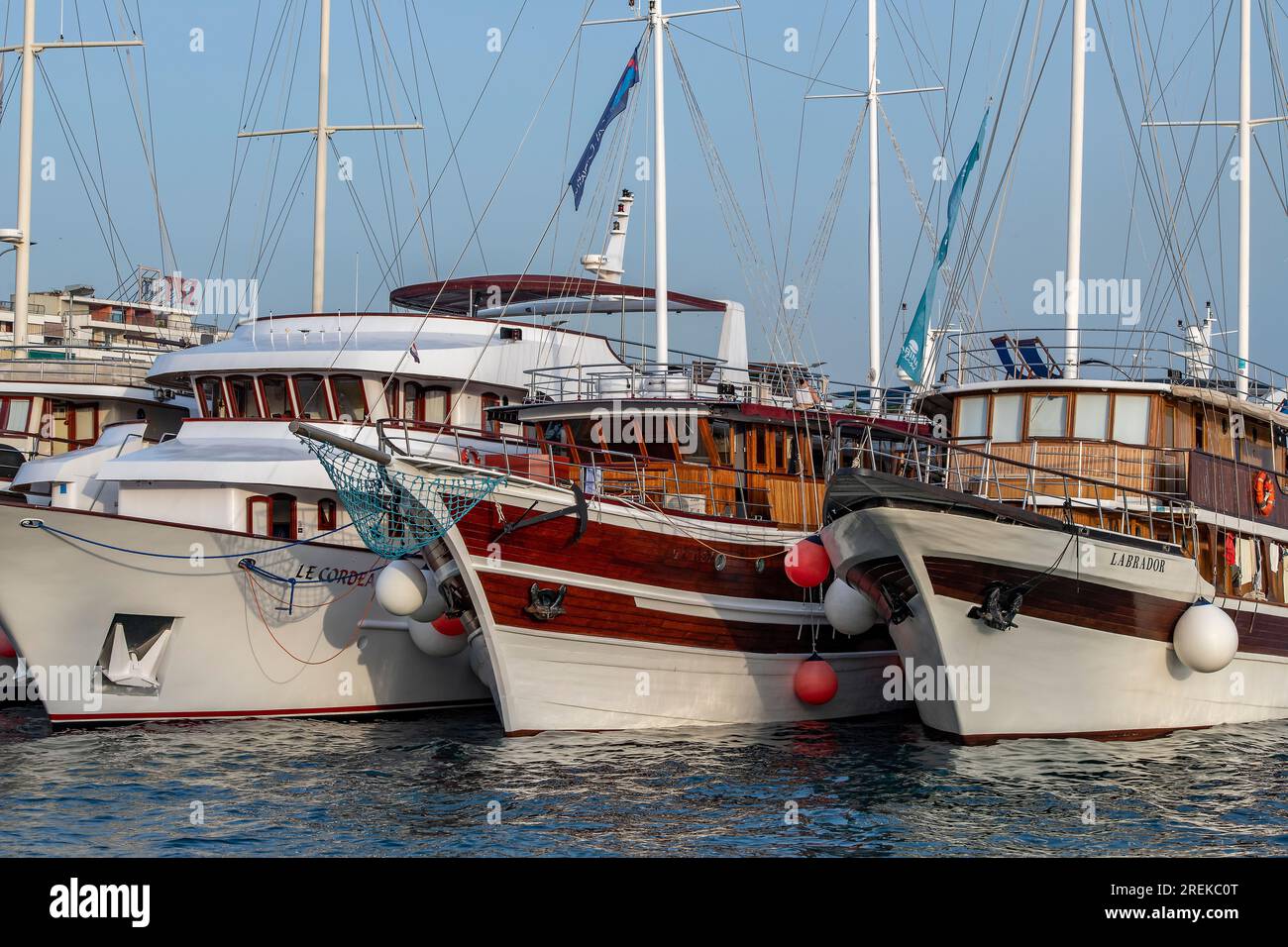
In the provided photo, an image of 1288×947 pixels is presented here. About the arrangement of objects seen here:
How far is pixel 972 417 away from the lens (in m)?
18.4

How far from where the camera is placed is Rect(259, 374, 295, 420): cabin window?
20703 millimetres

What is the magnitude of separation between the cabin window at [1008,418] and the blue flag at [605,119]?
7.13 m

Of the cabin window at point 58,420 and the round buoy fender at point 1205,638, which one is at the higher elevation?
the cabin window at point 58,420

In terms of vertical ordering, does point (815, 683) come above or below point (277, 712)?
above

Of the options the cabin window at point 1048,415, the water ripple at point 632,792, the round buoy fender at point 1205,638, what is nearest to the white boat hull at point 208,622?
the water ripple at point 632,792

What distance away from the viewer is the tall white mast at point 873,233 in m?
27.3

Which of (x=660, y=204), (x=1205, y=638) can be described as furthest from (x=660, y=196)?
(x=1205, y=638)

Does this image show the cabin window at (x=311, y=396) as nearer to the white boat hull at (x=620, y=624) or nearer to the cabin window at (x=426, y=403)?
the cabin window at (x=426, y=403)

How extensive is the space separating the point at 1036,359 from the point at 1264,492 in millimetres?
3647

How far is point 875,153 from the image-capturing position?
2770 centimetres

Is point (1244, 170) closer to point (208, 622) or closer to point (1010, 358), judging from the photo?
point (1010, 358)

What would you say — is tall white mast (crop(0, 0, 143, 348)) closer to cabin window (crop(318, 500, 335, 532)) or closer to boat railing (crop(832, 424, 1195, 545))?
cabin window (crop(318, 500, 335, 532))

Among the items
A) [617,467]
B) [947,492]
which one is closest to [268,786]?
[617,467]
